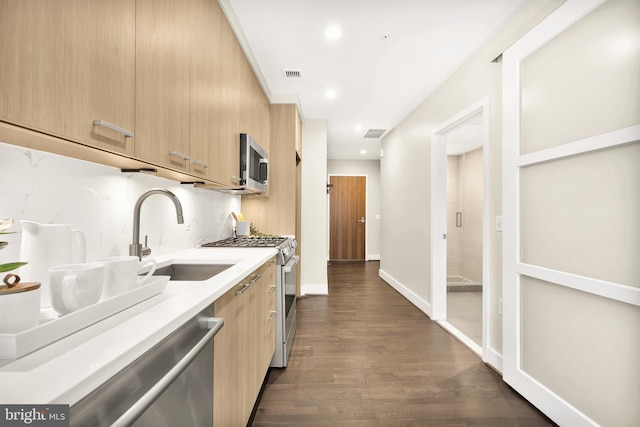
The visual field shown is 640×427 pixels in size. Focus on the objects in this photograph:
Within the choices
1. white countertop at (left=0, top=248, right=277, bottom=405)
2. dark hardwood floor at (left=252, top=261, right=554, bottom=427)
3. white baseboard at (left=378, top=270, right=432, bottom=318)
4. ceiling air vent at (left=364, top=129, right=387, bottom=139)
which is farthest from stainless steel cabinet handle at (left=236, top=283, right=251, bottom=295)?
ceiling air vent at (left=364, top=129, right=387, bottom=139)

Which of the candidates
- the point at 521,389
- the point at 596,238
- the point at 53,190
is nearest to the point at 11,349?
the point at 53,190

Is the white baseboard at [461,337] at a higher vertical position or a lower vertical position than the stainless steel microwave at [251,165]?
lower

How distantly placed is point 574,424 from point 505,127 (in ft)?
5.72

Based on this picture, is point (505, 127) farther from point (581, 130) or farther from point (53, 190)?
point (53, 190)

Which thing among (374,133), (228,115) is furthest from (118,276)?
(374,133)

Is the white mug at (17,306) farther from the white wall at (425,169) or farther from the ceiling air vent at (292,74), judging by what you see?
the ceiling air vent at (292,74)

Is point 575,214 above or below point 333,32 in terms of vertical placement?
below

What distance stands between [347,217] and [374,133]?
291cm

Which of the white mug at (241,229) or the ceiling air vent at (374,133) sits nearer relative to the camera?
the white mug at (241,229)

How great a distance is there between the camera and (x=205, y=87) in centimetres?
160

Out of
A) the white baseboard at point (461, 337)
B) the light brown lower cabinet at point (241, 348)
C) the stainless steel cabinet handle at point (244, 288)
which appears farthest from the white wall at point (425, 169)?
the stainless steel cabinet handle at point (244, 288)

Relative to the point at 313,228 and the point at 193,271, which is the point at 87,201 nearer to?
the point at 193,271

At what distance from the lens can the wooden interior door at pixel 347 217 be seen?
302 inches

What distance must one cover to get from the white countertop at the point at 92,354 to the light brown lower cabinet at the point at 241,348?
0.26m
